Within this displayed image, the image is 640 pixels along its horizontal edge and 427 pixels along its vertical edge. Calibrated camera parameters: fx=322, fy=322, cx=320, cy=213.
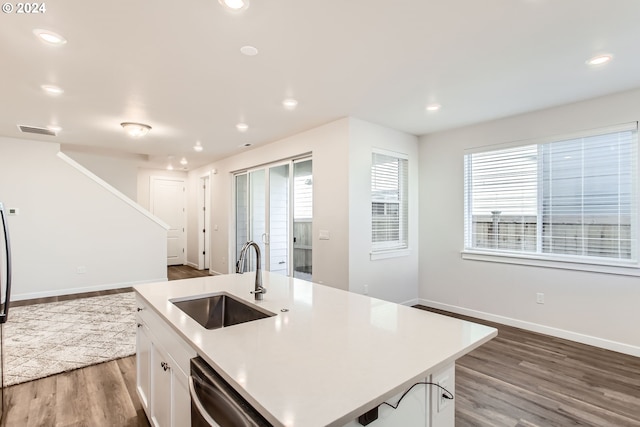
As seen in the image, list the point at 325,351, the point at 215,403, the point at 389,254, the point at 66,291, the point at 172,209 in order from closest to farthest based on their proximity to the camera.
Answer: the point at 215,403 < the point at 325,351 < the point at 389,254 < the point at 66,291 < the point at 172,209

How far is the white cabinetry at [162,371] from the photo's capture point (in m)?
1.45

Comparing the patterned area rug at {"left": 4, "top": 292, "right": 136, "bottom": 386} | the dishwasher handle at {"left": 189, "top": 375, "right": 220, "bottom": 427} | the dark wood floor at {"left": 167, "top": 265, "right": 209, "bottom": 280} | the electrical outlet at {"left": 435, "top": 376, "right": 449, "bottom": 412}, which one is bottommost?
the dark wood floor at {"left": 167, "top": 265, "right": 209, "bottom": 280}

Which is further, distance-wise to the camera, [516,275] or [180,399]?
[516,275]

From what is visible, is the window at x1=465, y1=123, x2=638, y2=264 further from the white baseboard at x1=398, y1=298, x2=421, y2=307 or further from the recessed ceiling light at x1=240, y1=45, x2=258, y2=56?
the recessed ceiling light at x1=240, y1=45, x2=258, y2=56

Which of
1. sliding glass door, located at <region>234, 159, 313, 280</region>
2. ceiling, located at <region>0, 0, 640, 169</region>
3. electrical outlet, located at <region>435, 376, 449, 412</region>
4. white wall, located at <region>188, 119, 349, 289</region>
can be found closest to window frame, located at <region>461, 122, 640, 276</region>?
ceiling, located at <region>0, 0, 640, 169</region>

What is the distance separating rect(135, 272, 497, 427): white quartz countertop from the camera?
890mm

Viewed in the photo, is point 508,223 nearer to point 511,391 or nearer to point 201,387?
point 511,391

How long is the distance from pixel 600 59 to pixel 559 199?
1.62m

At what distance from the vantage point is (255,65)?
2680mm

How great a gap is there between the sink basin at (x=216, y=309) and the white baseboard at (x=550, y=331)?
11.6ft

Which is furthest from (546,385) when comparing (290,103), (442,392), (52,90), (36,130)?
(36,130)

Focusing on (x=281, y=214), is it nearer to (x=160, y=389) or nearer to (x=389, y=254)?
(x=389, y=254)

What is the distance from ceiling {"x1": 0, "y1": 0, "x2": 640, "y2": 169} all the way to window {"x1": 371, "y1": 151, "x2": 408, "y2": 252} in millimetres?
661

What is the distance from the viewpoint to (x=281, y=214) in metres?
5.38
